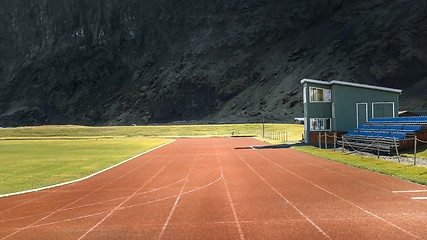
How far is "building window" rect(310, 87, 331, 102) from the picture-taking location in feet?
134

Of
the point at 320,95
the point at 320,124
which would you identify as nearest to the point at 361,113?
the point at 320,124

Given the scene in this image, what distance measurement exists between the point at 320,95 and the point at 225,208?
31.8 metres

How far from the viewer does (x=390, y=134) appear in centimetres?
2805

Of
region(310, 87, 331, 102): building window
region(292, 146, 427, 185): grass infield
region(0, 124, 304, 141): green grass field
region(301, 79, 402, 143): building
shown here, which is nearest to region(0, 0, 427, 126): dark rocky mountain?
region(0, 124, 304, 141): green grass field

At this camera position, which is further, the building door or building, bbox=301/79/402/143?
the building door

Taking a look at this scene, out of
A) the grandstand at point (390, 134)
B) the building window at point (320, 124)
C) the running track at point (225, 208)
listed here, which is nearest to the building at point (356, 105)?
the building window at point (320, 124)

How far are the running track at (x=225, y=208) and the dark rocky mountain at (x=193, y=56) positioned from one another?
75.6 metres

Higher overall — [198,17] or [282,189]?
[198,17]

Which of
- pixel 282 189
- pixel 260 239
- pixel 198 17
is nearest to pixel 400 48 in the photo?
pixel 198 17

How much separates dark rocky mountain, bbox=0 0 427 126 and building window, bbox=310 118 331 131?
162 ft

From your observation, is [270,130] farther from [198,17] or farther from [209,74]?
[198,17]

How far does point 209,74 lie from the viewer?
11794cm

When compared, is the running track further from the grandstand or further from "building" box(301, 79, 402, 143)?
"building" box(301, 79, 402, 143)

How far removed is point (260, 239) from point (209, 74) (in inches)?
4360
